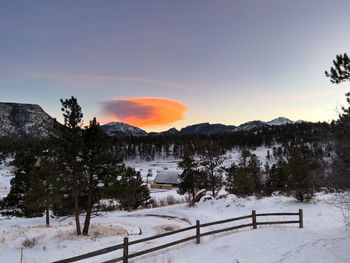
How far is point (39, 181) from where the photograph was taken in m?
25.9

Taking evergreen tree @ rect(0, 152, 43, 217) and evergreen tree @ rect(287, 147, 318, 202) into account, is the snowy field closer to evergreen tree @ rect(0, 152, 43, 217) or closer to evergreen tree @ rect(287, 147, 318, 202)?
evergreen tree @ rect(287, 147, 318, 202)

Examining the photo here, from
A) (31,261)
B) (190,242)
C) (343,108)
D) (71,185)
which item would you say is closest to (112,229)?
(71,185)

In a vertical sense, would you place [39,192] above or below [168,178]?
above

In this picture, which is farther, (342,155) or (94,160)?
(94,160)

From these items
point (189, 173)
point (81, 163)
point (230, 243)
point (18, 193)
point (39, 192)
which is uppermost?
point (81, 163)

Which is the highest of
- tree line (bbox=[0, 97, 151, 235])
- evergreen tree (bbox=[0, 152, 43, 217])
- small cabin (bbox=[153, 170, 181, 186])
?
tree line (bbox=[0, 97, 151, 235])

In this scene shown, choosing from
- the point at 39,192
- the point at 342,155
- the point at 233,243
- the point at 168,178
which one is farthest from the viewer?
the point at 168,178

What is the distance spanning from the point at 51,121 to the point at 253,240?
16.8 meters

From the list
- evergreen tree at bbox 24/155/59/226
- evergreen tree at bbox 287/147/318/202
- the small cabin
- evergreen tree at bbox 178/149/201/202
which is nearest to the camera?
evergreen tree at bbox 287/147/318/202

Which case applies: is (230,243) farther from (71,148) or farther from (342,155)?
(71,148)

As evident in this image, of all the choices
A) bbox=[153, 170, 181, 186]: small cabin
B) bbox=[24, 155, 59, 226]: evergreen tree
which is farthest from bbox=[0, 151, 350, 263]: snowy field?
bbox=[153, 170, 181, 186]: small cabin

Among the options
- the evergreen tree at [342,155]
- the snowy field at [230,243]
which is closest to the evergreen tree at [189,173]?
the snowy field at [230,243]

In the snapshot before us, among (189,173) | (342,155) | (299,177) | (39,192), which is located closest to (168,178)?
(189,173)

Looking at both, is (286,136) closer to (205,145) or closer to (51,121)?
(205,145)
